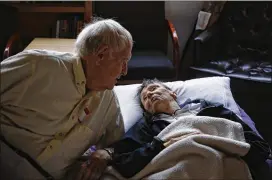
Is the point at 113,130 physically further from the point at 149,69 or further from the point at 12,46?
the point at 12,46

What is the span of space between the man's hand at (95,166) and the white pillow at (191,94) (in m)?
0.43

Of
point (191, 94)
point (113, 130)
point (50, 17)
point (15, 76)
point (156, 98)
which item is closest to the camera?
point (15, 76)

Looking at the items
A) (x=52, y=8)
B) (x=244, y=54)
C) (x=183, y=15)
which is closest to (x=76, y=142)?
(x=52, y=8)

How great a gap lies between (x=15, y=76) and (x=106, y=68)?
34 centimetres

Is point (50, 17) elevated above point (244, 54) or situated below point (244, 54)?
above

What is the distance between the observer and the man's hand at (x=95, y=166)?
1.36 m

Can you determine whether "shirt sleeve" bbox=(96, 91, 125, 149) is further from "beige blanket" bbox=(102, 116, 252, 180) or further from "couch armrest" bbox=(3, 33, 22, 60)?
"couch armrest" bbox=(3, 33, 22, 60)

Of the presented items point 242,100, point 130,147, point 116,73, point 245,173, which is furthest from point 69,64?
point 242,100

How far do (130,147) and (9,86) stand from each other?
1.90 feet

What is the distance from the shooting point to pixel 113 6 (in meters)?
3.40

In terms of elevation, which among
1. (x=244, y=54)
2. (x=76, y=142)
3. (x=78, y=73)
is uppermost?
(x=78, y=73)

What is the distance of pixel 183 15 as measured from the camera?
3727mm

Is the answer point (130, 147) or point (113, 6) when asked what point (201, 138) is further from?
point (113, 6)

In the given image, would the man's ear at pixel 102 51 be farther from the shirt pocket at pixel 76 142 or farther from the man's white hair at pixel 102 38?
the shirt pocket at pixel 76 142
